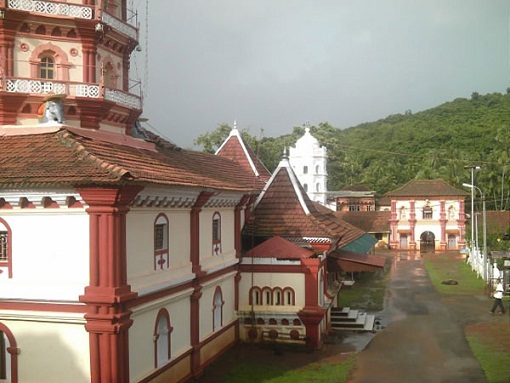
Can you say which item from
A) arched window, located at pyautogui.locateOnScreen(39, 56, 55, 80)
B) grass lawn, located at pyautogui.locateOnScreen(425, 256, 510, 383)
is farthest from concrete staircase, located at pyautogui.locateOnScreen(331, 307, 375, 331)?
arched window, located at pyautogui.locateOnScreen(39, 56, 55, 80)

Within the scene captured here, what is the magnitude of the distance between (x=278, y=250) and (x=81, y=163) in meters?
8.81

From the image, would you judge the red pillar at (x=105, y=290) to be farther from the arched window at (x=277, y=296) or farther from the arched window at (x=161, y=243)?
the arched window at (x=277, y=296)

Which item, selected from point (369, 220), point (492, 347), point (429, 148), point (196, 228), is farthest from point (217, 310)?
point (429, 148)

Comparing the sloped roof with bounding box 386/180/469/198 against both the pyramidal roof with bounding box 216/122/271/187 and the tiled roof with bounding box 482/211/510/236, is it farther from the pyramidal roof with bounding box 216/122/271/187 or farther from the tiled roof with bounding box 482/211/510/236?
the pyramidal roof with bounding box 216/122/271/187

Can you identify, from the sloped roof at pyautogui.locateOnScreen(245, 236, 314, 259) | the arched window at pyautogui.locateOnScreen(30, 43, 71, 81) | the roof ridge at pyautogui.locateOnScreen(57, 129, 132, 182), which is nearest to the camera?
the roof ridge at pyautogui.locateOnScreen(57, 129, 132, 182)

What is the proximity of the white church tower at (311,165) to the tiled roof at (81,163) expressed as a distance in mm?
45872

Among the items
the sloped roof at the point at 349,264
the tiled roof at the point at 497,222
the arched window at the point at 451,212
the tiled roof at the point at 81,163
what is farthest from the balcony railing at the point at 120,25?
the arched window at the point at 451,212

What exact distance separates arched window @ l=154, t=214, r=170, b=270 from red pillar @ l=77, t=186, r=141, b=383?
1912mm

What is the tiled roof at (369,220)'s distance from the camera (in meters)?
61.1

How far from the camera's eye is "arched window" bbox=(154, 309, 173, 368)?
13.6 meters

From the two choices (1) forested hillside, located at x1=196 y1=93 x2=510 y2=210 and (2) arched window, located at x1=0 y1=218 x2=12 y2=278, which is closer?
(2) arched window, located at x1=0 y1=218 x2=12 y2=278

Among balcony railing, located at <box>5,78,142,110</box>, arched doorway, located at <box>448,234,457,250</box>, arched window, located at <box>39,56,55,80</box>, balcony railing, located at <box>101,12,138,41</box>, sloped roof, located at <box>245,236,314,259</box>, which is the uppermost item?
balcony railing, located at <box>101,12,138,41</box>

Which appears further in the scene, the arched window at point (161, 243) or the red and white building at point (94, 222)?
the arched window at point (161, 243)

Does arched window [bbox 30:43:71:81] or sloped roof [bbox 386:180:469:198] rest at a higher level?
arched window [bbox 30:43:71:81]
